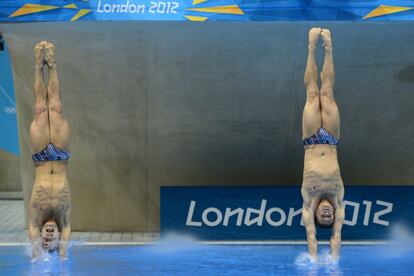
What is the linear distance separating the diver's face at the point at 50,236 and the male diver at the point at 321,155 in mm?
3593

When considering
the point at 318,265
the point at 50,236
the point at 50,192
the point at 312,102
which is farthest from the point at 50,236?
the point at 312,102

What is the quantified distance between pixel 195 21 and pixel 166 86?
5.01 feet

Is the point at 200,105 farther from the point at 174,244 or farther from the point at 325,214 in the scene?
the point at 325,214

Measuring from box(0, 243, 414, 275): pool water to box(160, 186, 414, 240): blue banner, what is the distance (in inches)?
30.9

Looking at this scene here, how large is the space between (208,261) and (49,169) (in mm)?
2852

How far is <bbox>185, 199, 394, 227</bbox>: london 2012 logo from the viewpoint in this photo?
13328 millimetres

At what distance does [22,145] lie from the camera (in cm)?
1438

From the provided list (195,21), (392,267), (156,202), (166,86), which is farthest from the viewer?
(156,202)

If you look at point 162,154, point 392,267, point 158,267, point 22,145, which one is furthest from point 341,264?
point 22,145

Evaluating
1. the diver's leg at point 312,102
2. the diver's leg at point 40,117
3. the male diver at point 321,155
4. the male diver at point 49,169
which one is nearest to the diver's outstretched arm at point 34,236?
the male diver at point 49,169

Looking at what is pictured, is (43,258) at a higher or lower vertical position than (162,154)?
lower

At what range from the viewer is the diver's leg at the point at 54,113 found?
10.0m

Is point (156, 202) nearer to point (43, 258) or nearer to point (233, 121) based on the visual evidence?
point (233, 121)

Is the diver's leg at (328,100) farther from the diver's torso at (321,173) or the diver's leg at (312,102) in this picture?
the diver's torso at (321,173)
